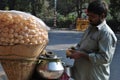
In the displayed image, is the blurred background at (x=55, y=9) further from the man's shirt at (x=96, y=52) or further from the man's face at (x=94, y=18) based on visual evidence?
the man's face at (x=94, y=18)

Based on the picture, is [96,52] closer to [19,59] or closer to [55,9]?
[19,59]

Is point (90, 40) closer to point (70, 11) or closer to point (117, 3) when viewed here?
point (117, 3)

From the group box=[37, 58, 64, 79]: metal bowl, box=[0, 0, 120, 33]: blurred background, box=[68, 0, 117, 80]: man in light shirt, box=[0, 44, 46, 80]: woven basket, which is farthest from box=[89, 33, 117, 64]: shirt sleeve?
box=[0, 0, 120, 33]: blurred background

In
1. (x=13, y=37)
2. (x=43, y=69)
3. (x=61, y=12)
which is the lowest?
(x=61, y=12)

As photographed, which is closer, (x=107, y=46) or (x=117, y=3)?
(x=107, y=46)

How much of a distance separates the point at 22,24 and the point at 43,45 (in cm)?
31

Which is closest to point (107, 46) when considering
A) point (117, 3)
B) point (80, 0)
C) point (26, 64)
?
point (26, 64)

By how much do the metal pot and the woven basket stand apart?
11 centimetres

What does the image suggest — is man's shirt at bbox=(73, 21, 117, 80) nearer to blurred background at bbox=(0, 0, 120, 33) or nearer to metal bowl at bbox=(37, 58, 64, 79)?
metal bowl at bbox=(37, 58, 64, 79)

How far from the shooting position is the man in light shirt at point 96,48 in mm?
3867

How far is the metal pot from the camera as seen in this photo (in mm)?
4191

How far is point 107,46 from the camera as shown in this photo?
3.85 m

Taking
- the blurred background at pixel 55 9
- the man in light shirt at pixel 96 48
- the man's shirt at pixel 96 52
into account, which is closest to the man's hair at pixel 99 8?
the man in light shirt at pixel 96 48

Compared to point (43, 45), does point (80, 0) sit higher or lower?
lower
